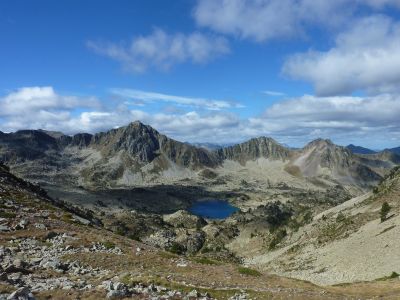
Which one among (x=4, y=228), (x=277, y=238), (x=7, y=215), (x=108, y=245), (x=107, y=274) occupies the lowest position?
(x=277, y=238)

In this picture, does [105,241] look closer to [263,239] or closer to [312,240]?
[312,240]

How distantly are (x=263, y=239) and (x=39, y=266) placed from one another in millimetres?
138554

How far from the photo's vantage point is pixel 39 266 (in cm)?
3678

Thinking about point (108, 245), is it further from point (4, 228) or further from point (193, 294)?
point (193, 294)

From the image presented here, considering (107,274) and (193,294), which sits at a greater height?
(193,294)

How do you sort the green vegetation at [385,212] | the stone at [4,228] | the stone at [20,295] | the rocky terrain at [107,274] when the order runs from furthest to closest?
the green vegetation at [385,212], the stone at [4,228], the rocky terrain at [107,274], the stone at [20,295]

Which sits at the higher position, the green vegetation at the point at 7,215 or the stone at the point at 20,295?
the green vegetation at the point at 7,215

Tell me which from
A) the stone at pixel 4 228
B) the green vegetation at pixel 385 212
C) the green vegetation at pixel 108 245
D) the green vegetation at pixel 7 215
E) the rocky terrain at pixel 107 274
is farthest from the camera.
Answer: the green vegetation at pixel 385 212

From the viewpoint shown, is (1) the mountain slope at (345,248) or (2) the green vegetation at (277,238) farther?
(2) the green vegetation at (277,238)

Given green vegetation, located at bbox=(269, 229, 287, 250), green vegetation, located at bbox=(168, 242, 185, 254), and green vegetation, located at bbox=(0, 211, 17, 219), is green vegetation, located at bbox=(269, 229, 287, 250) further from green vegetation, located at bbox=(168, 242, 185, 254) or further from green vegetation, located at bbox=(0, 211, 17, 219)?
green vegetation, located at bbox=(0, 211, 17, 219)

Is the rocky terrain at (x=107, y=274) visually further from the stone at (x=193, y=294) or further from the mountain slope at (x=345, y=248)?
the mountain slope at (x=345, y=248)

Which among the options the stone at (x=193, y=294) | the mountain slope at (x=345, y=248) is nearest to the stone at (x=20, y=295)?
the stone at (x=193, y=294)

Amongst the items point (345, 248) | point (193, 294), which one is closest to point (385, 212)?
point (345, 248)

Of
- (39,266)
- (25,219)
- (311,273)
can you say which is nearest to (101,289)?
(39,266)
